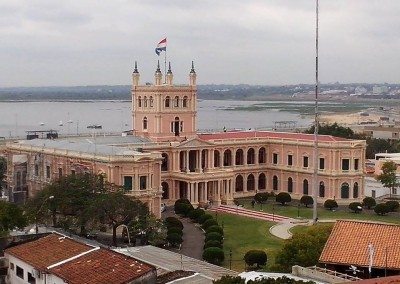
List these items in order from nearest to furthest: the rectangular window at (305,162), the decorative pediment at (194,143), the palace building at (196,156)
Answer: the palace building at (196,156) < the decorative pediment at (194,143) < the rectangular window at (305,162)

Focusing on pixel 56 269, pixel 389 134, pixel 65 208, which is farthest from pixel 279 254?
pixel 389 134

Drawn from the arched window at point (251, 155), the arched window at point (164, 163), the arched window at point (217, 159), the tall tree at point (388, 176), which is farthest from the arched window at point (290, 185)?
the arched window at point (164, 163)

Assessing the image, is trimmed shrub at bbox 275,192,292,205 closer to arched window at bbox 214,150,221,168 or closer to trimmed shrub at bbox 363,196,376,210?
trimmed shrub at bbox 363,196,376,210

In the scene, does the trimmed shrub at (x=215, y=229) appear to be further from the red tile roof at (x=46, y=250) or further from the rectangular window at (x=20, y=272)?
the rectangular window at (x=20, y=272)

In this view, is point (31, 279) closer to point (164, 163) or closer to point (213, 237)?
point (213, 237)

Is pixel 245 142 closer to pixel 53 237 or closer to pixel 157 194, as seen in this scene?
pixel 157 194

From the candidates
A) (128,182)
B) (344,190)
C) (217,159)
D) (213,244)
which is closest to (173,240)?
(213,244)
